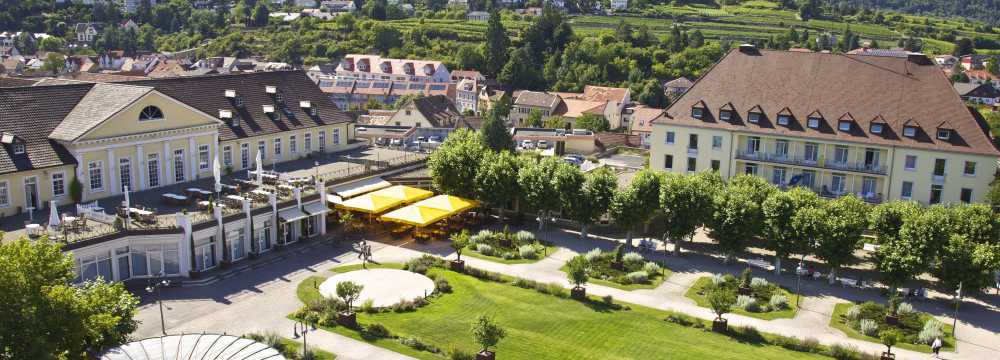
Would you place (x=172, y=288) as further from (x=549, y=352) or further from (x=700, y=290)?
(x=700, y=290)

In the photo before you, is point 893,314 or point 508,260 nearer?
point 893,314

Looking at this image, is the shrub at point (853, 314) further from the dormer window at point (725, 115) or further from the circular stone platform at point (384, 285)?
the dormer window at point (725, 115)

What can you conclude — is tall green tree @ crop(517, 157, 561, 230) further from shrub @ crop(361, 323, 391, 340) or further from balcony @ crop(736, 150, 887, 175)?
shrub @ crop(361, 323, 391, 340)

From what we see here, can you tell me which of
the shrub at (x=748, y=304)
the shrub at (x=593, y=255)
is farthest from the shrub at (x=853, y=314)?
the shrub at (x=593, y=255)

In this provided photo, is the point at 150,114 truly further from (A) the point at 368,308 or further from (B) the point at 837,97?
(B) the point at 837,97

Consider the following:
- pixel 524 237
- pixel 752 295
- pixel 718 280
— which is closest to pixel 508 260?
pixel 524 237

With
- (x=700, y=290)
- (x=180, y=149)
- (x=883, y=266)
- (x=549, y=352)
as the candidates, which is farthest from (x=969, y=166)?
(x=180, y=149)

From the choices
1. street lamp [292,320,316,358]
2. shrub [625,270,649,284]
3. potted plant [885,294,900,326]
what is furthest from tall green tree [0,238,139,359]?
potted plant [885,294,900,326]
